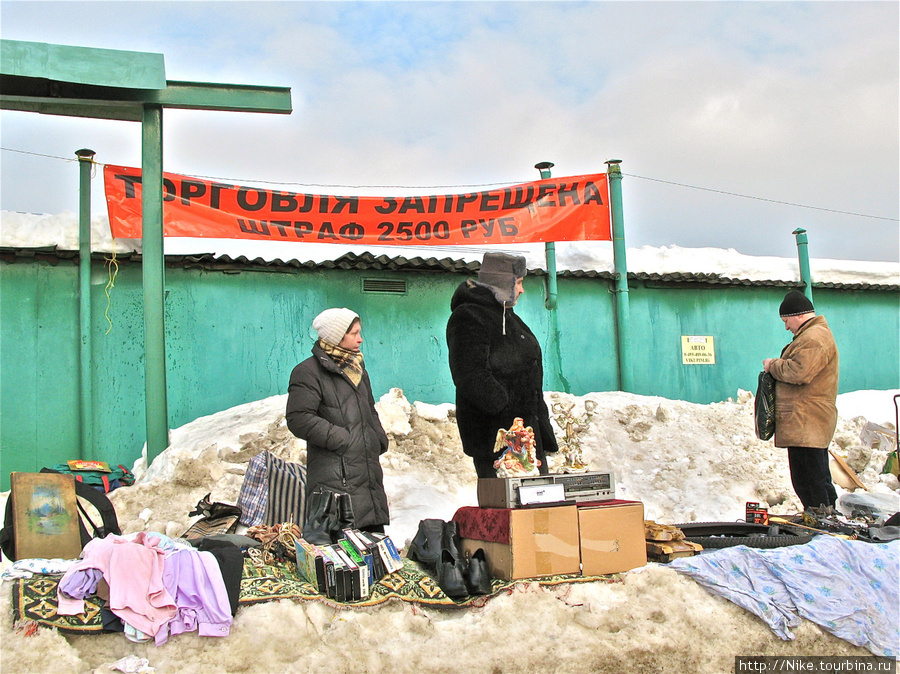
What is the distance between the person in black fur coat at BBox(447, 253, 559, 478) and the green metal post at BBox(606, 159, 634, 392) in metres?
4.91

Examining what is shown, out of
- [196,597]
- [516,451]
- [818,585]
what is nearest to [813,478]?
[818,585]

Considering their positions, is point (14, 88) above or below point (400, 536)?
above

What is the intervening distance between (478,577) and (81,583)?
1726mm

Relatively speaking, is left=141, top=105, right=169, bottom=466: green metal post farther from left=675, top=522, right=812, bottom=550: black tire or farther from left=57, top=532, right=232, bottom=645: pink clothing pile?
left=675, top=522, right=812, bottom=550: black tire

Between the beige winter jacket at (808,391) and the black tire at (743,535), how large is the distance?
29.9 inches

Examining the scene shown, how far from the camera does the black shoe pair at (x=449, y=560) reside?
3.68 meters

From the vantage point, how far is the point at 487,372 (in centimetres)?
443

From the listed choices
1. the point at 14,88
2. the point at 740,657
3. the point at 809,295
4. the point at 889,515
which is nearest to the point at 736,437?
the point at 889,515

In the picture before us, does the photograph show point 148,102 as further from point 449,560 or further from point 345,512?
point 449,560

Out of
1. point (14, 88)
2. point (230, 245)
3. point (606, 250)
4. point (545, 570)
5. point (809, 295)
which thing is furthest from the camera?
point (809, 295)

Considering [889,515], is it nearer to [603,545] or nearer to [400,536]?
[603,545]

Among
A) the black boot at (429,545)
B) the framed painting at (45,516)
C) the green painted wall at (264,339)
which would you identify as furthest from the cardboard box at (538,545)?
the green painted wall at (264,339)

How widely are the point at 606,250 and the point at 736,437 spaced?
321 cm

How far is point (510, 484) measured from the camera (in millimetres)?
3834
